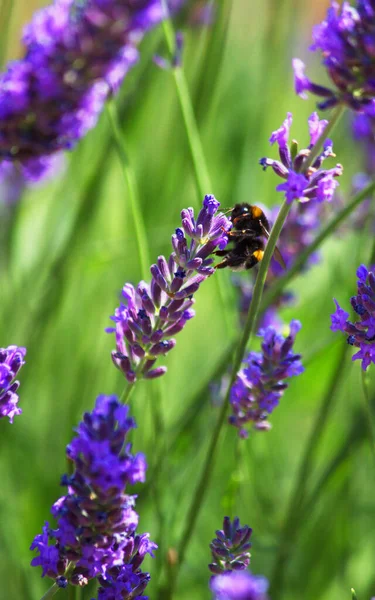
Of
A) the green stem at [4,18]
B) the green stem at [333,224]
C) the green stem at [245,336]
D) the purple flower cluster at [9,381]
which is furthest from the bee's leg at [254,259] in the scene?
the green stem at [4,18]

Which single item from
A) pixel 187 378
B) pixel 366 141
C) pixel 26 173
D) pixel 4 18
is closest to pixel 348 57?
pixel 26 173

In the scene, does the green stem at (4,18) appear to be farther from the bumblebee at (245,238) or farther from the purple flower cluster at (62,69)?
the bumblebee at (245,238)

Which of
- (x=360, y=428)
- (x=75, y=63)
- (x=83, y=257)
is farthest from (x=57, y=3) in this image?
(x=360, y=428)

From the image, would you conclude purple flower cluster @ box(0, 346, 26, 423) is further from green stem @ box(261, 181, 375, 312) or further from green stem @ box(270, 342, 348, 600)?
green stem @ box(270, 342, 348, 600)

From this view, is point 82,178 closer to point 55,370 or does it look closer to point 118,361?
point 55,370

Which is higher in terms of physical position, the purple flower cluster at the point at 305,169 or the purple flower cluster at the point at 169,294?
the purple flower cluster at the point at 305,169

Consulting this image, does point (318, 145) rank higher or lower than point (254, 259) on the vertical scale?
lower

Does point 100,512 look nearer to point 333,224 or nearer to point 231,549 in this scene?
point 231,549
